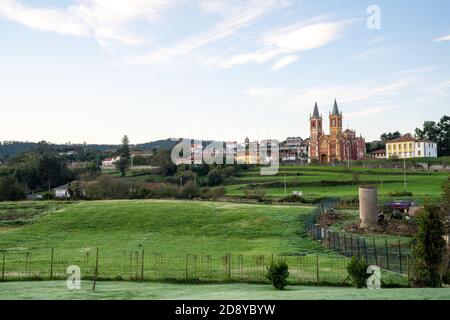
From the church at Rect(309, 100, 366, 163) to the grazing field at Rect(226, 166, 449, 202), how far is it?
37259mm

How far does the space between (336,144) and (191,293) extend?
127 m

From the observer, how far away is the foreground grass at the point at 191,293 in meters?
16.3

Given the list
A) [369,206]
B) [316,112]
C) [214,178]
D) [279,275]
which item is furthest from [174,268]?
[316,112]

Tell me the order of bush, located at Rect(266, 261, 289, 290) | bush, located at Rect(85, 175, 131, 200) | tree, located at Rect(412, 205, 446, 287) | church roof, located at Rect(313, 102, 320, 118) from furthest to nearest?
church roof, located at Rect(313, 102, 320, 118) → bush, located at Rect(85, 175, 131, 200) → tree, located at Rect(412, 205, 446, 287) → bush, located at Rect(266, 261, 289, 290)

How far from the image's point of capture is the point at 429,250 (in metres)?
22.2

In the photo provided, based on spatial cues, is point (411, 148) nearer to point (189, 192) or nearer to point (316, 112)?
point (316, 112)

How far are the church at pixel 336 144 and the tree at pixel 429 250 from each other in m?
114

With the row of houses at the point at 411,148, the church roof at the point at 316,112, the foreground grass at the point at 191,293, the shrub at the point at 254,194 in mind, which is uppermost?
the church roof at the point at 316,112

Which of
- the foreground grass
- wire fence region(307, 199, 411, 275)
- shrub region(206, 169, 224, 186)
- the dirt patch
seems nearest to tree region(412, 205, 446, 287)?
wire fence region(307, 199, 411, 275)

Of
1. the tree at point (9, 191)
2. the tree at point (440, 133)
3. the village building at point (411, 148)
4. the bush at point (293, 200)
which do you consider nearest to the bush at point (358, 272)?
the bush at point (293, 200)

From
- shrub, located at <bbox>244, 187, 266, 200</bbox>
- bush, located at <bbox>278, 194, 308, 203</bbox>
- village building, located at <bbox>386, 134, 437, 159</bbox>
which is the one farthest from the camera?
village building, located at <bbox>386, 134, 437, 159</bbox>

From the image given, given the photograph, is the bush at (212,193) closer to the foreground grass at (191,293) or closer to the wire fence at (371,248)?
the wire fence at (371,248)

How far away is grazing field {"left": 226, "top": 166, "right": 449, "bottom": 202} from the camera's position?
76.9 meters

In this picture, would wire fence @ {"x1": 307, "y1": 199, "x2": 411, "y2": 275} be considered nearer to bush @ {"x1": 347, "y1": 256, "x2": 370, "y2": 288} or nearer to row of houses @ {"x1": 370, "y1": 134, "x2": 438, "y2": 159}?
bush @ {"x1": 347, "y1": 256, "x2": 370, "y2": 288}
